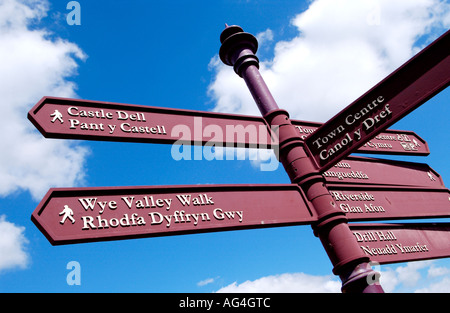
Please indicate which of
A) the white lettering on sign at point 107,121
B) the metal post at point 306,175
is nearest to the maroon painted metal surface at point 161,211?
the metal post at point 306,175

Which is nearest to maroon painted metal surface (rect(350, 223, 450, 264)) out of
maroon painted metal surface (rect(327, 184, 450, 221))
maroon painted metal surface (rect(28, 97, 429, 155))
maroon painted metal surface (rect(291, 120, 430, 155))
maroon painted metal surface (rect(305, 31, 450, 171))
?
maroon painted metal surface (rect(327, 184, 450, 221))

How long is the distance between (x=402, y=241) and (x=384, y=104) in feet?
5.08

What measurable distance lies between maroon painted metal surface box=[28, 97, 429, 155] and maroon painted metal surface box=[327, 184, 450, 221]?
3.05ft

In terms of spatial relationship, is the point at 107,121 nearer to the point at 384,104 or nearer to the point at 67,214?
the point at 67,214

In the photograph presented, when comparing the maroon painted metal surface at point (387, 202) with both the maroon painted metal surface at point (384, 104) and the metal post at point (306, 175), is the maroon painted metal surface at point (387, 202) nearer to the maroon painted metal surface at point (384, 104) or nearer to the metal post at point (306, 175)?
the metal post at point (306, 175)

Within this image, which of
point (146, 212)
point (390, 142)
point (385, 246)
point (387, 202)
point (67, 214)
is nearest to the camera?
point (67, 214)

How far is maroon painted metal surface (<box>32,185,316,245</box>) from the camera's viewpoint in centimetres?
256

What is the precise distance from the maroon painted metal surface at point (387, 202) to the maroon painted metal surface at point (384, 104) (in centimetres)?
48

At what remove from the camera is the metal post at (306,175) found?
3.02 metres

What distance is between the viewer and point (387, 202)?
396cm

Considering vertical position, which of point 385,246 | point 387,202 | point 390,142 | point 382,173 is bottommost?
point 385,246

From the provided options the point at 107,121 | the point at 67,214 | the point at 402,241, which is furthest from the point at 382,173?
the point at 67,214
